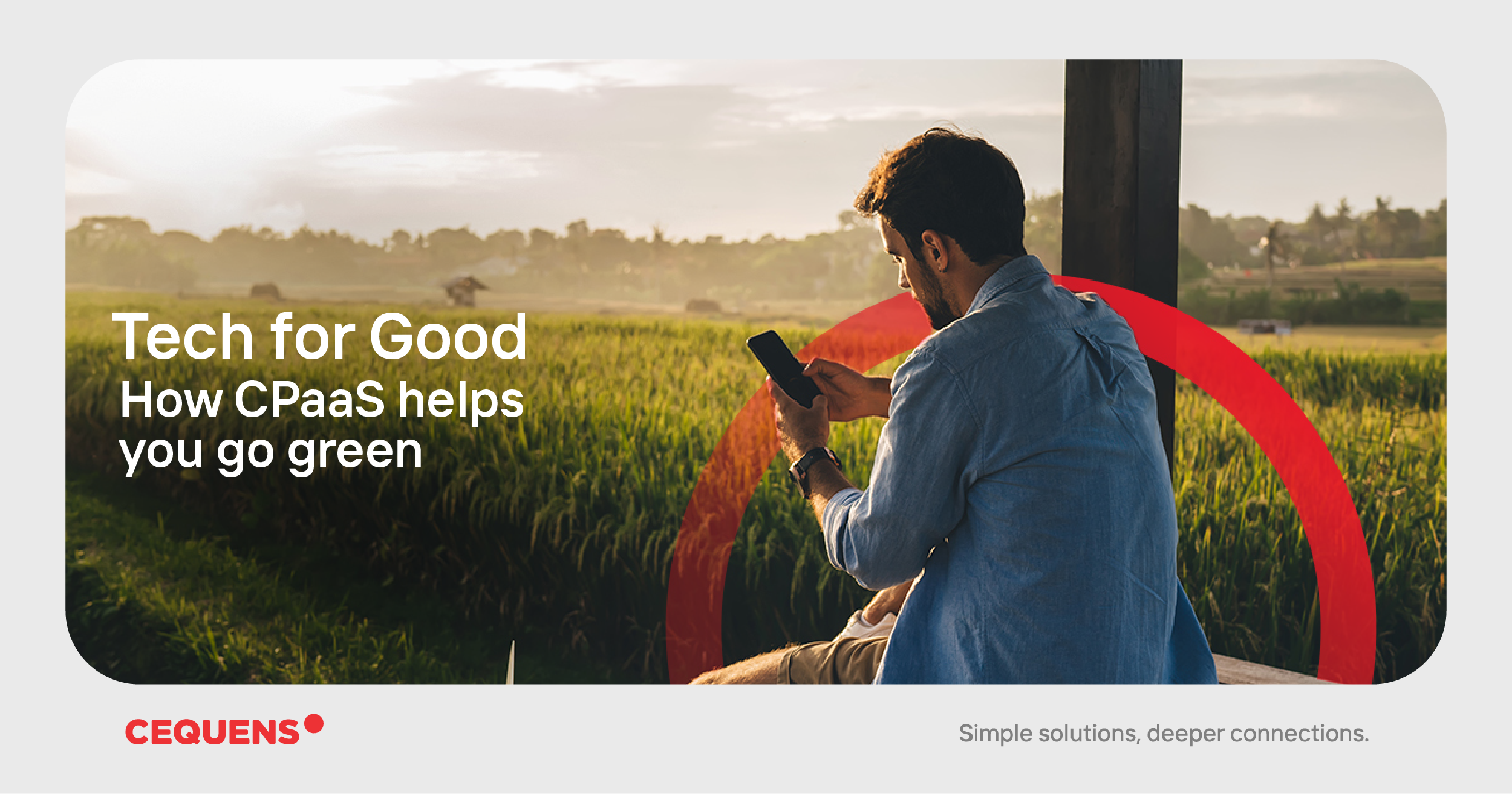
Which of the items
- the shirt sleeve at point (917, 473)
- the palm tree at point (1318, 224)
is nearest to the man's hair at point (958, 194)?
the shirt sleeve at point (917, 473)

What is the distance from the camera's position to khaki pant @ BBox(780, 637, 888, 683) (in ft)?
5.80

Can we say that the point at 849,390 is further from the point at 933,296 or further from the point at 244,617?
the point at 244,617

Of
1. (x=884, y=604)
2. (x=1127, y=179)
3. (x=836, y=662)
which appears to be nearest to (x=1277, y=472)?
(x=1127, y=179)

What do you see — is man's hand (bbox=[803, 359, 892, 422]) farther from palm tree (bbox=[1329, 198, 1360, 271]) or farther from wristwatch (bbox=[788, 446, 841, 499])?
palm tree (bbox=[1329, 198, 1360, 271])

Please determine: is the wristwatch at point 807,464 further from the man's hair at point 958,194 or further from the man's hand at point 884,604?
the man's hand at point 884,604

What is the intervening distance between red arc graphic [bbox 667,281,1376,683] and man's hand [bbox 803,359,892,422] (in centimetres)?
68

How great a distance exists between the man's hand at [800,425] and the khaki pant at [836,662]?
0.36 metres

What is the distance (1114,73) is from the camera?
2303mm

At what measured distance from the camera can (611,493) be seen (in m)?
3.16

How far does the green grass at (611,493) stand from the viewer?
2.75 m

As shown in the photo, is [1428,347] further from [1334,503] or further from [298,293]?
[298,293]

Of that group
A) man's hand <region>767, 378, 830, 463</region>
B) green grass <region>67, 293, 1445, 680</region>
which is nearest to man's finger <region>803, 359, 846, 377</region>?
man's hand <region>767, 378, 830, 463</region>

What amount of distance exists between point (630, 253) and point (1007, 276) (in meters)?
2.55

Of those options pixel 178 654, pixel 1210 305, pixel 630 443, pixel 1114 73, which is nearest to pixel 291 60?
pixel 630 443
